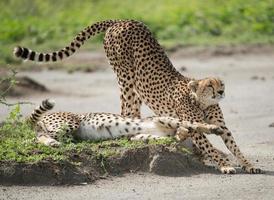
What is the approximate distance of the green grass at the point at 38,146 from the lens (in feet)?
24.4

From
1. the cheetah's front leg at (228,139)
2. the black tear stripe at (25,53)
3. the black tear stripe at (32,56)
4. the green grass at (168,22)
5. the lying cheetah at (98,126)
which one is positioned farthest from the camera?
the green grass at (168,22)

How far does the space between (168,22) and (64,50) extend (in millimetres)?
9786

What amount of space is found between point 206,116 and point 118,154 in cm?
104

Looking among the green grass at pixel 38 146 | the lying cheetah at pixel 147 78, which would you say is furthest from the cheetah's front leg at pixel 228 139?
the green grass at pixel 38 146

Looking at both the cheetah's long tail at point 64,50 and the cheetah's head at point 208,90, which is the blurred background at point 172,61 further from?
the cheetah's head at point 208,90

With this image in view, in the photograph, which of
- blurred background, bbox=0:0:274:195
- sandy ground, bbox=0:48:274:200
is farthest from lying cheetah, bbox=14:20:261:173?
sandy ground, bbox=0:48:274:200

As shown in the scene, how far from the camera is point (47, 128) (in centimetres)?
859

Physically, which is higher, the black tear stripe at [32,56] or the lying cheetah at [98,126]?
the black tear stripe at [32,56]

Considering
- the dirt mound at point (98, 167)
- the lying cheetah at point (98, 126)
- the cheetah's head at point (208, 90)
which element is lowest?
the dirt mound at point (98, 167)

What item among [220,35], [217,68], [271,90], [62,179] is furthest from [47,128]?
[220,35]

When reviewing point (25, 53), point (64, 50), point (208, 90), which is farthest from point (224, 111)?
point (25, 53)

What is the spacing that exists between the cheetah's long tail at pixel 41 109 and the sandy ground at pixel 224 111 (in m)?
1.20

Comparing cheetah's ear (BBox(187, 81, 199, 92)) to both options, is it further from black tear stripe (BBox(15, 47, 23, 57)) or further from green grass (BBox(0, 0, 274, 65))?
green grass (BBox(0, 0, 274, 65))

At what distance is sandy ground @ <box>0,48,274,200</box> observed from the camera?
A: 23.2 ft
